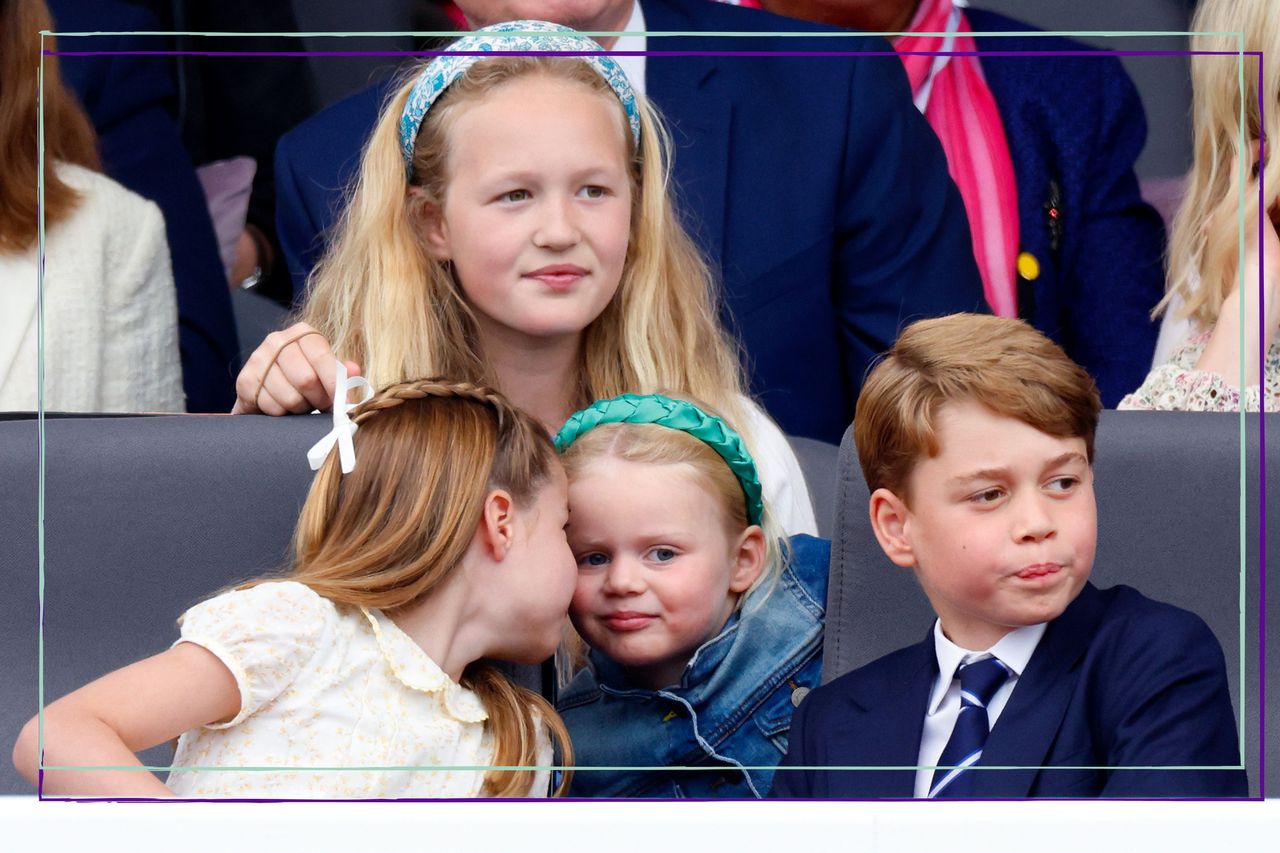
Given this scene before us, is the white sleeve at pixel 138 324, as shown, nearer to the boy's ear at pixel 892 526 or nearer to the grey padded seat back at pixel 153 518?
the grey padded seat back at pixel 153 518

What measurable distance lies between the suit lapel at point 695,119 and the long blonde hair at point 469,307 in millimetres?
10

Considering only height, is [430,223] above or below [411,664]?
above

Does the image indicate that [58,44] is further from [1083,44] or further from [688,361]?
[1083,44]

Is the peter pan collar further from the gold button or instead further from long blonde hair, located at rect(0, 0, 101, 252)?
the gold button

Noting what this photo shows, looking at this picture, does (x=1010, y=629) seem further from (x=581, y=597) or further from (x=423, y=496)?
(x=423, y=496)

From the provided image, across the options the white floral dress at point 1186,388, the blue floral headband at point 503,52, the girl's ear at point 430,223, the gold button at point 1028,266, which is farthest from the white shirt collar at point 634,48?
the white floral dress at point 1186,388

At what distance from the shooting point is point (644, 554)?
3.37ft

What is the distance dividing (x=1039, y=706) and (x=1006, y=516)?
4.5 inches

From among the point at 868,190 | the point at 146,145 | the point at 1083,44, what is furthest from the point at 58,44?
the point at 1083,44

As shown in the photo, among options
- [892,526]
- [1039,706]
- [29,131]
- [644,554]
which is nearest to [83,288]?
[29,131]

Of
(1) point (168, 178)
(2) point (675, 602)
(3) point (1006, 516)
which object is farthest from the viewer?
(1) point (168, 178)

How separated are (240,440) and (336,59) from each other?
0.26 meters

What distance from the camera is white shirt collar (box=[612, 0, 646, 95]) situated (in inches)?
40.5

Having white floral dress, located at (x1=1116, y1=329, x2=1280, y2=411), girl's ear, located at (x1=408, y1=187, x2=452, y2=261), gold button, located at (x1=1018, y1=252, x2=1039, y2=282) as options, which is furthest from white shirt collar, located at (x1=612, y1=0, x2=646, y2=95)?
white floral dress, located at (x1=1116, y1=329, x2=1280, y2=411)
